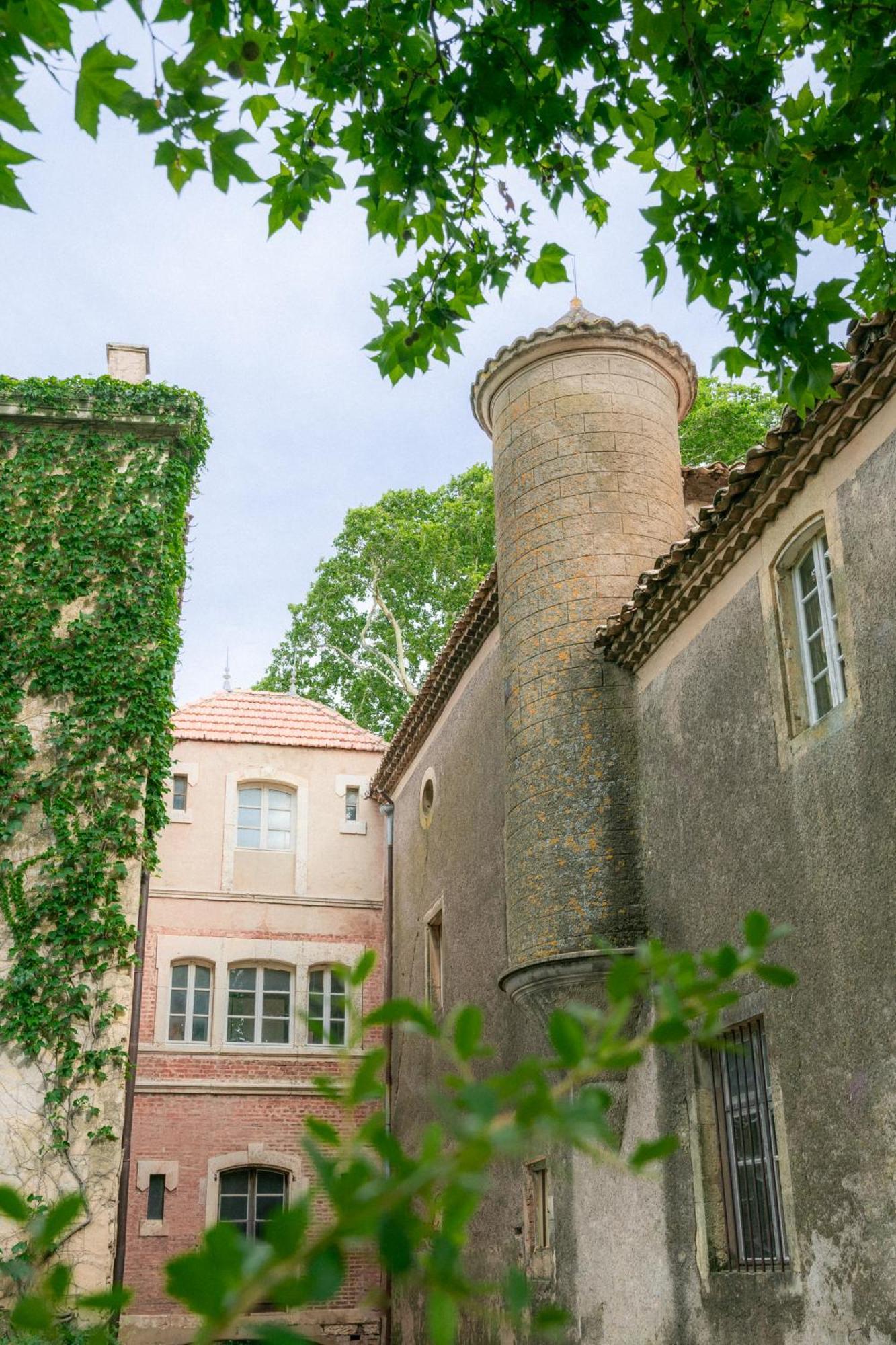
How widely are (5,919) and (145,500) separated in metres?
5.20

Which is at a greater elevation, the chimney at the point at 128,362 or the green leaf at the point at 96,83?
the chimney at the point at 128,362

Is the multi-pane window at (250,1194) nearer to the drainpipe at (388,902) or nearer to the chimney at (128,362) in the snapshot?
the drainpipe at (388,902)

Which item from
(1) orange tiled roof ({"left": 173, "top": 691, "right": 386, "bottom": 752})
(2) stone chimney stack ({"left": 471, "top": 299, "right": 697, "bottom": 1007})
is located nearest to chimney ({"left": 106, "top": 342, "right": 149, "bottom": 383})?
(2) stone chimney stack ({"left": 471, "top": 299, "right": 697, "bottom": 1007})

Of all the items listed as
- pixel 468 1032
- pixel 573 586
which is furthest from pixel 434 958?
pixel 468 1032

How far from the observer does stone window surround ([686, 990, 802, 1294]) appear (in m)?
7.75

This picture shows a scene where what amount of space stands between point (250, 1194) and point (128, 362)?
12031 millimetres

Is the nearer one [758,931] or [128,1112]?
[758,931]

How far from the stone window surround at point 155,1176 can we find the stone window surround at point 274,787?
4201 mm

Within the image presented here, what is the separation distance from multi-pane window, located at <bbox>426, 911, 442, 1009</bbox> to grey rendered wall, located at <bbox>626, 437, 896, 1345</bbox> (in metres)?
7.70

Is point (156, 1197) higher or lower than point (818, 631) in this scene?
lower

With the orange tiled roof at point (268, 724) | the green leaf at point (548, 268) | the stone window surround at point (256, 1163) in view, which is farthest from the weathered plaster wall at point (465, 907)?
the green leaf at point (548, 268)

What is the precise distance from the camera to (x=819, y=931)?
25.3 ft

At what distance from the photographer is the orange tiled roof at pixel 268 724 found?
71.0 feet

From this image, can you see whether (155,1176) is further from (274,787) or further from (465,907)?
(465,907)
